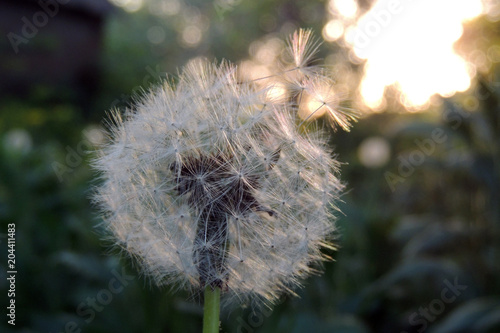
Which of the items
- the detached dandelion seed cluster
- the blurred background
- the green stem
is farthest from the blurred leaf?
the green stem

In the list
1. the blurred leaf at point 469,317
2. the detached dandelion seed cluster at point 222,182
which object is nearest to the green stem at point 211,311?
the detached dandelion seed cluster at point 222,182

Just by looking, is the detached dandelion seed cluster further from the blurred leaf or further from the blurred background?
the blurred leaf

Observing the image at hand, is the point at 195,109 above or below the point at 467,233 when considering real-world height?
below

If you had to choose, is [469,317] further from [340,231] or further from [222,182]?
[222,182]

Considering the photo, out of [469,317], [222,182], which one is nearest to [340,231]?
[469,317]

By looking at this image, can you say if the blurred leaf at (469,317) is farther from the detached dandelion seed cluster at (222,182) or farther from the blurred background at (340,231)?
the detached dandelion seed cluster at (222,182)

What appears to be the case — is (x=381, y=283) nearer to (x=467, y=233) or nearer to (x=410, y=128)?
(x=467, y=233)

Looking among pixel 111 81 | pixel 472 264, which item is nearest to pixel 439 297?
pixel 472 264
